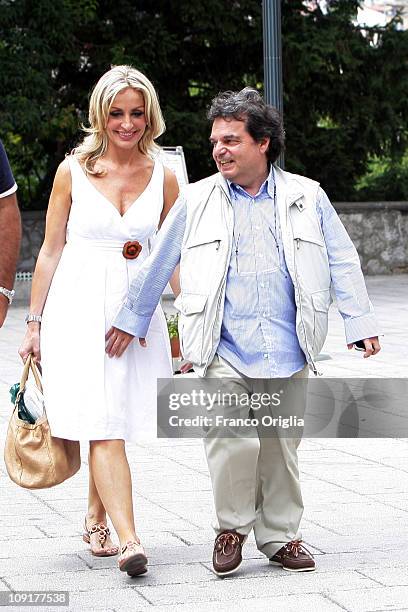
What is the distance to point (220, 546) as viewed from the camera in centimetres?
468

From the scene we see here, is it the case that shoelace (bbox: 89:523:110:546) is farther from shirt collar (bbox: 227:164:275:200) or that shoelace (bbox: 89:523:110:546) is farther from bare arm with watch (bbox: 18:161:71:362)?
shirt collar (bbox: 227:164:275:200)

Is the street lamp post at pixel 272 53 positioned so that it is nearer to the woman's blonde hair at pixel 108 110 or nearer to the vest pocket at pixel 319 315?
the woman's blonde hair at pixel 108 110

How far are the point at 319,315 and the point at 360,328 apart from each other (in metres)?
0.16

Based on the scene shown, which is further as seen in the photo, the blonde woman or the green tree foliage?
the green tree foliage

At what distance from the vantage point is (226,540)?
185 inches

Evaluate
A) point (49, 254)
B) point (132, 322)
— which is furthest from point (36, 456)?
point (49, 254)

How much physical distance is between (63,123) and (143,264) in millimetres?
13562

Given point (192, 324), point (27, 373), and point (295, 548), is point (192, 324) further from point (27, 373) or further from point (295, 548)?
point (295, 548)

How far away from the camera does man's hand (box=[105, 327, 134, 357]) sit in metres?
4.81

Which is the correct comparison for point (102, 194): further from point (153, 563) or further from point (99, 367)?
point (153, 563)

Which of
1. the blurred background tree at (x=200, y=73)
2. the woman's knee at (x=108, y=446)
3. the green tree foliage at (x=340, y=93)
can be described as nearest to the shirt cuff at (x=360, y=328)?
the woman's knee at (x=108, y=446)

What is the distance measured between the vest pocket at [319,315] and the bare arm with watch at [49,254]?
3.26 feet

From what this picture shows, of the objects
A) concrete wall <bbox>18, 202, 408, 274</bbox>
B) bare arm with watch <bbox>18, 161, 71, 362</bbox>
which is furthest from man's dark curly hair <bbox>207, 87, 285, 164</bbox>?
concrete wall <bbox>18, 202, 408, 274</bbox>

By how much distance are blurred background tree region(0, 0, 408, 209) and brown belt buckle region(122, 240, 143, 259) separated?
12.8 meters
